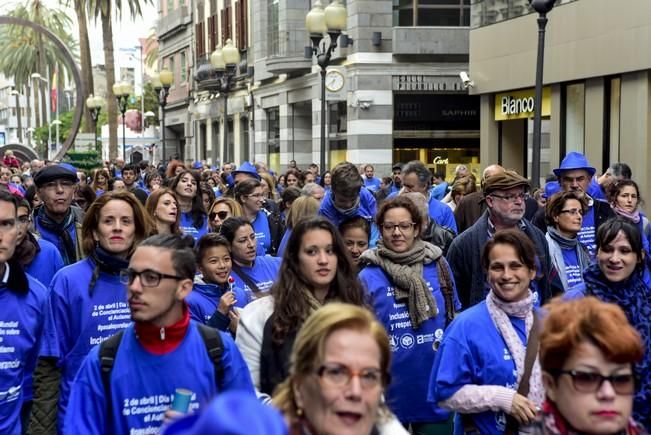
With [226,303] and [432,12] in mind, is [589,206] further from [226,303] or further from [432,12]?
[432,12]

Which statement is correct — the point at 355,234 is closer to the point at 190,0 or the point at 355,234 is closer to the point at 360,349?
the point at 360,349

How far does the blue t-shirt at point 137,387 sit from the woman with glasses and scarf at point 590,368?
158 centimetres

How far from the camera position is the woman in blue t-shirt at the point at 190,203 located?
37.7 feet

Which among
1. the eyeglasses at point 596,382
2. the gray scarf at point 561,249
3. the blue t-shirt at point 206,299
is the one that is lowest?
the blue t-shirt at point 206,299

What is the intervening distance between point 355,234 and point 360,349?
5.06 metres

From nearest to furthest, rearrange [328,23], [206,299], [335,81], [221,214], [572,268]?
[206,299]
[572,268]
[221,214]
[328,23]
[335,81]

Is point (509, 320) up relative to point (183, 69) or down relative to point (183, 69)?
down

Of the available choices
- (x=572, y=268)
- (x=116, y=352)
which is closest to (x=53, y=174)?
(x=572, y=268)

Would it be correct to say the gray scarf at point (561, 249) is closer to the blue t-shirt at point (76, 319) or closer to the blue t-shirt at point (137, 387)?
the blue t-shirt at point (76, 319)

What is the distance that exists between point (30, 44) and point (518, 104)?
55955 mm

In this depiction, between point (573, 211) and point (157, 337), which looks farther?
point (573, 211)

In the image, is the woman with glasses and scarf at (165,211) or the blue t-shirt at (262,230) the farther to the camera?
the blue t-shirt at (262,230)

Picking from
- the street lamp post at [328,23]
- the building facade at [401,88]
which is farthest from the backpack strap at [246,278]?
the building facade at [401,88]

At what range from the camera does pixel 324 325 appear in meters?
3.27
